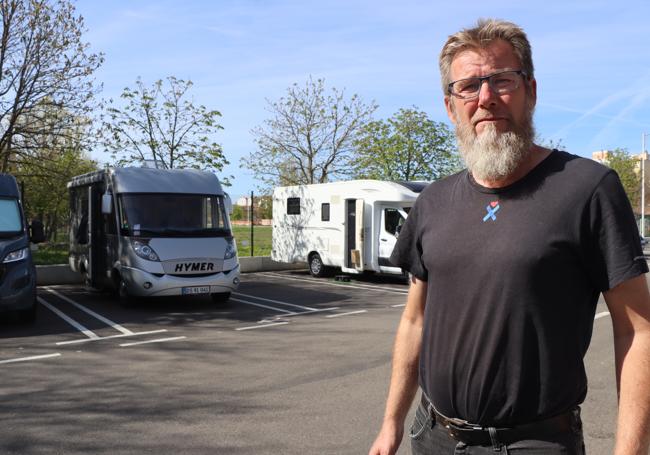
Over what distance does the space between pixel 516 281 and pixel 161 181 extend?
37.4ft

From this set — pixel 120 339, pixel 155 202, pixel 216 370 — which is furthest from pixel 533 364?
pixel 155 202

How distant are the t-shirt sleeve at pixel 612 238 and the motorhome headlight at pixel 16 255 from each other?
9.31 metres

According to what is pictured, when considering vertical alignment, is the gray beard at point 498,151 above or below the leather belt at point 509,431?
above

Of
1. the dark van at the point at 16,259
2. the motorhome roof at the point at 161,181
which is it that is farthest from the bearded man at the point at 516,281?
the motorhome roof at the point at 161,181

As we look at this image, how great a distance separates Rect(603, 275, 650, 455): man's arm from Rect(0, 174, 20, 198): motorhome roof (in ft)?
34.0

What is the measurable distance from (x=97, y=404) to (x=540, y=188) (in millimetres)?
4877

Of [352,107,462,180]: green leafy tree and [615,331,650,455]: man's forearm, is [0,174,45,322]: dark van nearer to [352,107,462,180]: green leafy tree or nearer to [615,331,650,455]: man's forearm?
[615,331,650,455]: man's forearm

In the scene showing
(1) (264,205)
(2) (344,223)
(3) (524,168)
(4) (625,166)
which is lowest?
(2) (344,223)

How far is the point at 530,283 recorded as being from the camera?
1.80 metres

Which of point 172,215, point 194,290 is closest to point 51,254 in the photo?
point 172,215

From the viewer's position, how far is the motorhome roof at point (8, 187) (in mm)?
10289

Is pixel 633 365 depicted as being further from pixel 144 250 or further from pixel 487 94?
pixel 144 250

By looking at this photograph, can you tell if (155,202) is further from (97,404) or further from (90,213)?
(97,404)

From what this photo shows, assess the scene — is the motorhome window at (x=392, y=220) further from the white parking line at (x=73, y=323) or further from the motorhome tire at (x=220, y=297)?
the white parking line at (x=73, y=323)
